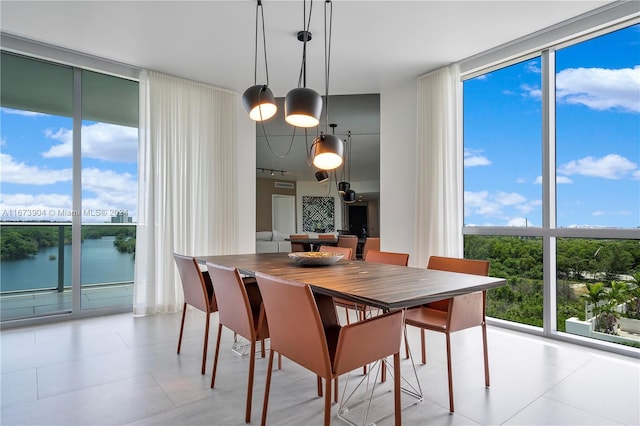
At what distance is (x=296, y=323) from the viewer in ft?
5.39

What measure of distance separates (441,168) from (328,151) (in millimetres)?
2007

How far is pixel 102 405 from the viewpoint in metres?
2.09

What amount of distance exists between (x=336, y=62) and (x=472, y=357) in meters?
3.14

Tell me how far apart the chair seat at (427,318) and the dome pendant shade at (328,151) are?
46.4 inches

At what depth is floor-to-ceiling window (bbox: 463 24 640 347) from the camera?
10.1 feet

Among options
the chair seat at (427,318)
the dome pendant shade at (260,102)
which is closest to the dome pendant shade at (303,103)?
the dome pendant shade at (260,102)

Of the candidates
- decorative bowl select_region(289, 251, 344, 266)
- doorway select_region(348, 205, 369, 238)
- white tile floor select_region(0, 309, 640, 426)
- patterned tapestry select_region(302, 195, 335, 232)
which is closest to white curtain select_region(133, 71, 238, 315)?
white tile floor select_region(0, 309, 640, 426)

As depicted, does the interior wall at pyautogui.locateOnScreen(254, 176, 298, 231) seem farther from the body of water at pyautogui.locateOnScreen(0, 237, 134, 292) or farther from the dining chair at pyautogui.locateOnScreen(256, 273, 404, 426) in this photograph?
the dining chair at pyautogui.locateOnScreen(256, 273, 404, 426)

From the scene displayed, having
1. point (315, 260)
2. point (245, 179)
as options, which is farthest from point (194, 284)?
point (245, 179)

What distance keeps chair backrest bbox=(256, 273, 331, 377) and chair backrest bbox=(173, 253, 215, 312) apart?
90cm

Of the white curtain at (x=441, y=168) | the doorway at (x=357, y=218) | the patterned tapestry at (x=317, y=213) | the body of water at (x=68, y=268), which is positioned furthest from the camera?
the doorway at (x=357, y=218)

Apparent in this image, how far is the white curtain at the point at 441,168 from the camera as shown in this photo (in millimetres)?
4016

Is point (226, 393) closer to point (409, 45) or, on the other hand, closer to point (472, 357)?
point (472, 357)

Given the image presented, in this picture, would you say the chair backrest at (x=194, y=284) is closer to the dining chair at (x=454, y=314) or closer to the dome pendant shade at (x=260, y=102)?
the dome pendant shade at (x=260, y=102)
